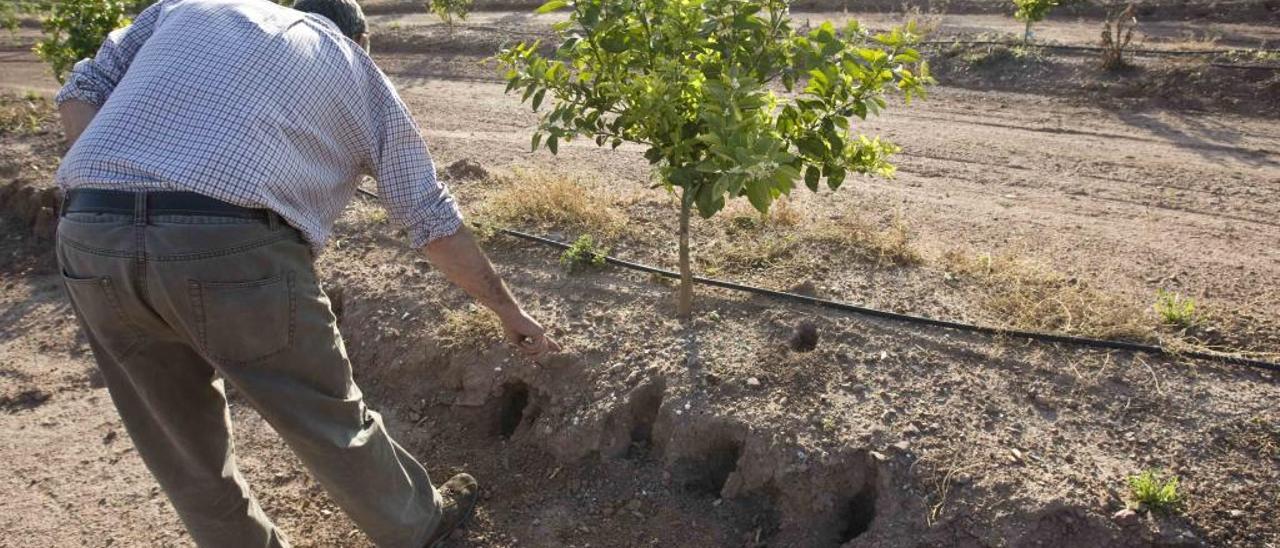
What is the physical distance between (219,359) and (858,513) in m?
2.19

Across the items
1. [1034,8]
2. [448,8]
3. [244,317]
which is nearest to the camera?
[244,317]

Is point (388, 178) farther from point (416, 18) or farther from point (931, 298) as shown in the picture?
point (416, 18)

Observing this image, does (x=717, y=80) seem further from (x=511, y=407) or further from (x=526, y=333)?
(x=511, y=407)

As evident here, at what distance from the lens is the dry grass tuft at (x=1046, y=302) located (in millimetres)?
3578

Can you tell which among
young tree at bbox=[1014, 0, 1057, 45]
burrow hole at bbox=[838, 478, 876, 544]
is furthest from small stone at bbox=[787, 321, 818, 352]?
young tree at bbox=[1014, 0, 1057, 45]

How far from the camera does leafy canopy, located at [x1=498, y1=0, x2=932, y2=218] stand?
115 inches

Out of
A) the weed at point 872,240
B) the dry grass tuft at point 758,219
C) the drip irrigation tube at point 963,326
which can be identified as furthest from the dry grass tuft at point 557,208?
the weed at point 872,240

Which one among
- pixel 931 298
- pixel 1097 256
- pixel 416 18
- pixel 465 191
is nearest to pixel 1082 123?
pixel 1097 256

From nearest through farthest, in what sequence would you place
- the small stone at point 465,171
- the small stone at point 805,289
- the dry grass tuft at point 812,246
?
1. the small stone at point 805,289
2. the dry grass tuft at point 812,246
3. the small stone at point 465,171

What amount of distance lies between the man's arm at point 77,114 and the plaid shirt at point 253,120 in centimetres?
2

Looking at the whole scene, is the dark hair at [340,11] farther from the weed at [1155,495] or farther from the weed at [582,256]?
the weed at [1155,495]

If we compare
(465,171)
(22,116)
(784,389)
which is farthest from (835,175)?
(22,116)

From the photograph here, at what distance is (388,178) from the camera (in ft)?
7.92

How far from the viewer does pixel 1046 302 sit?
12.2ft
